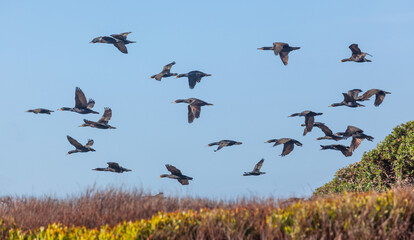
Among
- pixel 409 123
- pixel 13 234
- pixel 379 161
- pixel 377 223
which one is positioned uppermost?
pixel 409 123

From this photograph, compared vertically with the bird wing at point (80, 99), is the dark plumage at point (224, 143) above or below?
below

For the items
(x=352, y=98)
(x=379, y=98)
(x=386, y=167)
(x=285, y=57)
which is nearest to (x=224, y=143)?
(x=285, y=57)

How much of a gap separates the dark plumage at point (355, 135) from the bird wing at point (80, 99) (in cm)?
924

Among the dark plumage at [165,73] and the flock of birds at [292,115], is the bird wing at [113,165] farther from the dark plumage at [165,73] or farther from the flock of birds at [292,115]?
the dark plumage at [165,73]

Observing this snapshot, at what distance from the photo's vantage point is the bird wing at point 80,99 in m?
18.2

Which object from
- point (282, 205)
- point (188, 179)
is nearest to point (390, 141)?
point (188, 179)

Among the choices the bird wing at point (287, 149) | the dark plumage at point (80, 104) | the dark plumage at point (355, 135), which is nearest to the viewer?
the dark plumage at point (355, 135)

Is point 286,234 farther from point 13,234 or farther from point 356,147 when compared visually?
point 356,147

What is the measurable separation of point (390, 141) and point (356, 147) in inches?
51.6

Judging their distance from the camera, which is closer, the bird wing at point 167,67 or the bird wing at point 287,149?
the bird wing at point 287,149

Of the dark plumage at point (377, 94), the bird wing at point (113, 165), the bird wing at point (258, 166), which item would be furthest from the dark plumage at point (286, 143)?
the bird wing at point (113, 165)

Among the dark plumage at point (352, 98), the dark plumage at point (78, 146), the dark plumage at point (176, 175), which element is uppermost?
the dark plumage at point (352, 98)

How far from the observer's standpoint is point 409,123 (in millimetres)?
17703

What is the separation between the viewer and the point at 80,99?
1828 centimetres
